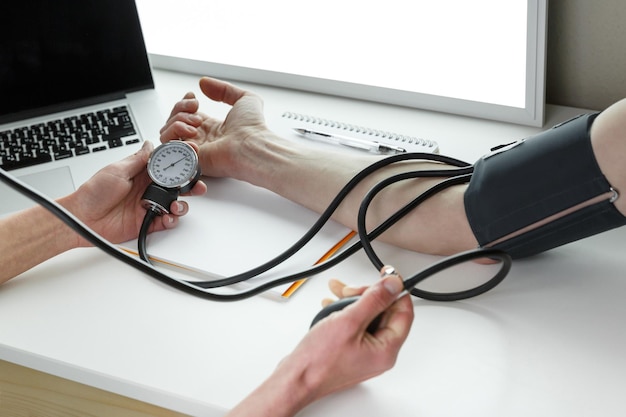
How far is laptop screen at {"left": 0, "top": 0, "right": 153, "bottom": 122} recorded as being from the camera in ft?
4.71

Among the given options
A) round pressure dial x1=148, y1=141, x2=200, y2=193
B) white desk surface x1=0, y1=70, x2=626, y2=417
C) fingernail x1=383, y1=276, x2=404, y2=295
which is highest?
fingernail x1=383, y1=276, x2=404, y2=295

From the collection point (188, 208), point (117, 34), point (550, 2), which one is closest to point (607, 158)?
point (550, 2)

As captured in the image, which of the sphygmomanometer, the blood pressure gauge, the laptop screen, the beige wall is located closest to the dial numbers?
the blood pressure gauge

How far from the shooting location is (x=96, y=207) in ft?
3.81

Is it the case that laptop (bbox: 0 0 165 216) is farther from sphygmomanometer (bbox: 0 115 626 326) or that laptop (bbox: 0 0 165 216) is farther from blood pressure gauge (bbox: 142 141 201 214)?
sphygmomanometer (bbox: 0 115 626 326)

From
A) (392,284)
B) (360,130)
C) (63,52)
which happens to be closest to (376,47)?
(360,130)

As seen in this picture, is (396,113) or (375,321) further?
(396,113)

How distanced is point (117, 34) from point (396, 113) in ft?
1.73

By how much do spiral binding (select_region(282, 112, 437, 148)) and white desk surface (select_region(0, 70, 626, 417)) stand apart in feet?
0.85

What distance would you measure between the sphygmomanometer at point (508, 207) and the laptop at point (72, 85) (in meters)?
0.37

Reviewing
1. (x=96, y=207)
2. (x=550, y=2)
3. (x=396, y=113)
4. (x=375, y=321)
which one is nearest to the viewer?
(x=375, y=321)

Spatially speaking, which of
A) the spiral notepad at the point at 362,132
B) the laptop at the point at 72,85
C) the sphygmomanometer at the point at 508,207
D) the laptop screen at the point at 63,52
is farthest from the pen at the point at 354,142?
the laptop screen at the point at 63,52

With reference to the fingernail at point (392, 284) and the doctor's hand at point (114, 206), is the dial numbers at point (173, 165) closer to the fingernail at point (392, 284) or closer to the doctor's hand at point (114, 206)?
the doctor's hand at point (114, 206)

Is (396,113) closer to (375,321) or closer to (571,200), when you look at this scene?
(571,200)
